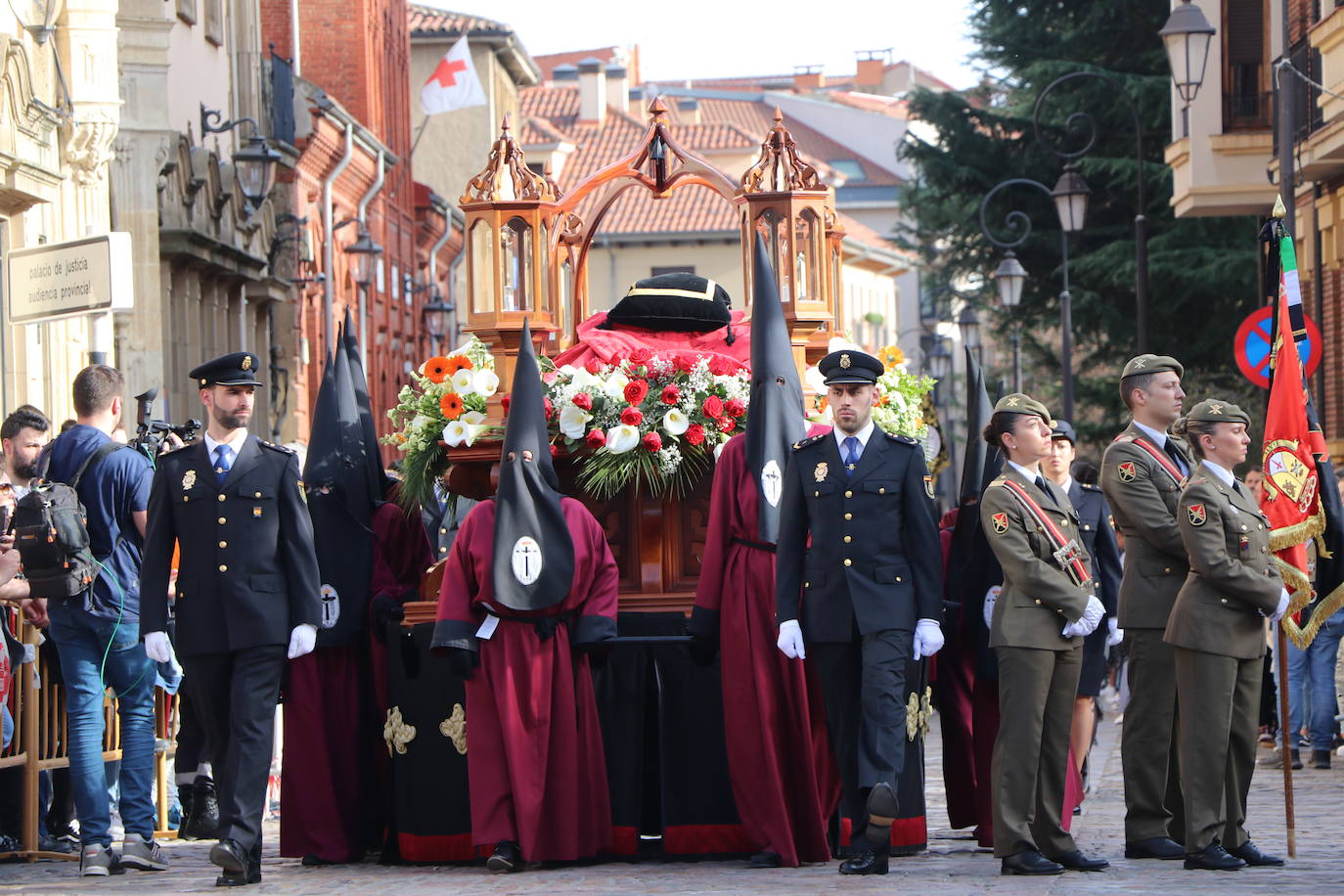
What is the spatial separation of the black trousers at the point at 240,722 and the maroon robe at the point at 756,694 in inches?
72.0

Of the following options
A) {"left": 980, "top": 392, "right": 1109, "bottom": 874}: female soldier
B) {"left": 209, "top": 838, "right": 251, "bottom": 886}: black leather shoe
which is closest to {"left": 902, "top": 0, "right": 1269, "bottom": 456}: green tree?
{"left": 980, "top": 392, "right": 1109, "bottom": 874}: female soldier

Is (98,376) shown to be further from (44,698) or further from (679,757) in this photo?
(679,757)

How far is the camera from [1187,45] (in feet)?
72.6

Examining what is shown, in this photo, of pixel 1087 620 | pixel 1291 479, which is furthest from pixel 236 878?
pixel 1291 479

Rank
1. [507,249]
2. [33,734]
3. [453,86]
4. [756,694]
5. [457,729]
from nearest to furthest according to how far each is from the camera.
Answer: [756,694] → [457,729] → [33,734] → [507,249] → [453,86]

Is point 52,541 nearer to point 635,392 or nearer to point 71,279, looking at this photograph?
point 635,392

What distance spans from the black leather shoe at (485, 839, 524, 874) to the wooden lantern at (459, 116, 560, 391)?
3.02m

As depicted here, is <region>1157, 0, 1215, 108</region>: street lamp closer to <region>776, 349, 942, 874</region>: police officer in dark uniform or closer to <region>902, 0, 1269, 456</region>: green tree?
<region>902, 0, 1269, 456</region>: green tree

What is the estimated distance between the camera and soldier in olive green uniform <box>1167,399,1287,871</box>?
9789 millimetres

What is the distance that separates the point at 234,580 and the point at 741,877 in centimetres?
242

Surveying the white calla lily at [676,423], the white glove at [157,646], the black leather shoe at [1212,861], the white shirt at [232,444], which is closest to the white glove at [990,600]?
the black leather shoe at [1212,861]

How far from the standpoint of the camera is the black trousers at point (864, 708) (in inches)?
379

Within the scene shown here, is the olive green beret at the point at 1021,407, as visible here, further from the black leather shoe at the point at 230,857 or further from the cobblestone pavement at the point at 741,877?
the black leather shoe at the point at 230,857

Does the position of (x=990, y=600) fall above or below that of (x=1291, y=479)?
below
